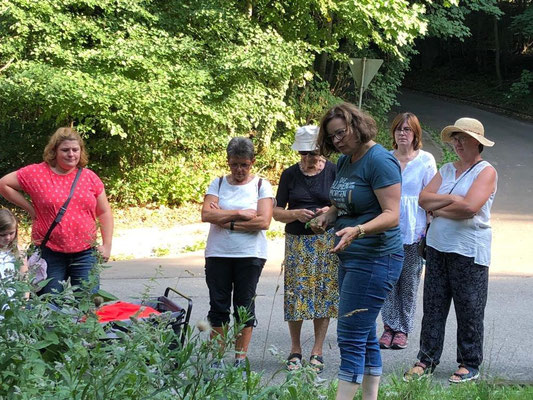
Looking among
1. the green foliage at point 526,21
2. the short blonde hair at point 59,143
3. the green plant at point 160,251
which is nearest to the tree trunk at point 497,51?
the green foliage at point 526,21

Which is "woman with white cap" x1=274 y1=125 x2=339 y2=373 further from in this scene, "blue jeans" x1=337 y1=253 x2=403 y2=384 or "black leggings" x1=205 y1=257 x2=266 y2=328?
"blue jeans" x1=337 y1=253 x2=403 y2=384

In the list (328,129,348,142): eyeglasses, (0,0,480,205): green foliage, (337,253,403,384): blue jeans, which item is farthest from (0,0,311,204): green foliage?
(337,253,403,384): blue jeans

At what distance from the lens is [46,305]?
3.24m

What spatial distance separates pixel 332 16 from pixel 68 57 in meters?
6.51

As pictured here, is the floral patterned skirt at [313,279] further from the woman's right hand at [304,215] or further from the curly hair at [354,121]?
the curly hair at [354,121]

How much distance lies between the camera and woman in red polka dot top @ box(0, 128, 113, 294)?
5.93 m

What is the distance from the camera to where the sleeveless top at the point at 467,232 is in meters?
6.01

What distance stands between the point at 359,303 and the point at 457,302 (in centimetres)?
163

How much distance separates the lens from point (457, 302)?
240 inches

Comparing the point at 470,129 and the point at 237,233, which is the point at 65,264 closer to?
the point at 237,233

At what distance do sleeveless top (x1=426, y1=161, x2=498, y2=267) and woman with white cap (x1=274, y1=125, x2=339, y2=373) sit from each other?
0.87 m

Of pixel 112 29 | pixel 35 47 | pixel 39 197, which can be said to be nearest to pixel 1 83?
pixel 35 47

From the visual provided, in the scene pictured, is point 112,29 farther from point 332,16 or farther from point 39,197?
point 39,197

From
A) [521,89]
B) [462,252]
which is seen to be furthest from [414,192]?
[521,89]
